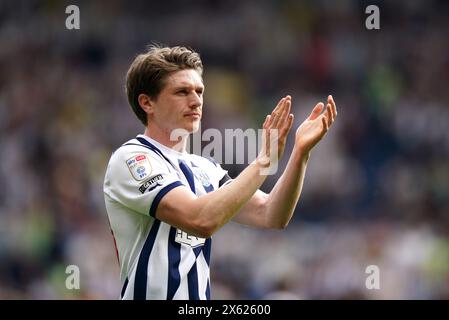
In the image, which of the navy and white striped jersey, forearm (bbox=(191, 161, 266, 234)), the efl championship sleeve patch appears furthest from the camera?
the efl championship sleeve patch

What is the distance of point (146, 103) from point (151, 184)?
538 millimetres

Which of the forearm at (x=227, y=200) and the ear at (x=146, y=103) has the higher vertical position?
the ear at (x=146, y=103)

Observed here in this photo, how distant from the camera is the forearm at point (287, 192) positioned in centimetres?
485

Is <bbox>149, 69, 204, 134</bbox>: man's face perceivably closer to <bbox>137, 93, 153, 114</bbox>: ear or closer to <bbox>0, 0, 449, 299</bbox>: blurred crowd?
<bbox>137, 93, 153, 114</bbox>: ear

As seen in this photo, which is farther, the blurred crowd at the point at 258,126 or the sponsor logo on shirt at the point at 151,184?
the blurred crowd at the point at 258,126

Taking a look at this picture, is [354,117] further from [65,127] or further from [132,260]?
[132,260]

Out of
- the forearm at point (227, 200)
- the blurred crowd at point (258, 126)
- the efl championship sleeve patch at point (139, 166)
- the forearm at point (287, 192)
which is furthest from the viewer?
the blurred crowd at point (258, 126)

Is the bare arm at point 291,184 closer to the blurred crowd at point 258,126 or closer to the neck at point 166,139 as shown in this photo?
the neck at point 166,139

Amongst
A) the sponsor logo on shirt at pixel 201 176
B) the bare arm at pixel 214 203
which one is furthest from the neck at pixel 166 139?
the bare arm at pixel 214 203

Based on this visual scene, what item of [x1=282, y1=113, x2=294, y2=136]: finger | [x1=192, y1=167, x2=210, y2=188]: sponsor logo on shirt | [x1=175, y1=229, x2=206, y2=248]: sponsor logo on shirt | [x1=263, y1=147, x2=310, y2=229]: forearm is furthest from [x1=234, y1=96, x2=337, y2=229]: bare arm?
[x1=175, y1=229, x2=206, y2=248]: sponsor logo on shirt

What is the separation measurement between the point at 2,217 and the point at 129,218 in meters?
7.77

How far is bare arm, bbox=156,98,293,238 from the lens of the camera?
14.8 feet

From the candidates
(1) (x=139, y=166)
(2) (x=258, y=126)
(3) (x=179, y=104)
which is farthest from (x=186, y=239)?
(2) (x=258, y=126)
